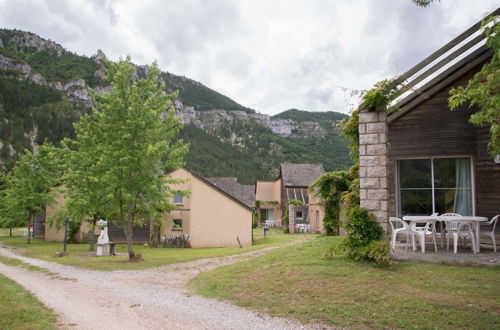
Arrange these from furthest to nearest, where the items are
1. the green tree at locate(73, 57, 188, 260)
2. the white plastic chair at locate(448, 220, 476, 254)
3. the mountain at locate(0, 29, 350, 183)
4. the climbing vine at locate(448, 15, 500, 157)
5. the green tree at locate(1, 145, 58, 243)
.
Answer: the mountain at locate(0, 29, 350, 183) → the green tree at locate(1, 145, 58, 243) → the green tree at locate(73, 57, 188, 260) → the white plastic chair at locate(448, 220, 476, 254) → the climbing vine at locate(448, 15, 500, 157)

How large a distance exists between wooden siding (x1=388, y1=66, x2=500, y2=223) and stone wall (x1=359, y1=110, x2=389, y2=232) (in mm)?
2266

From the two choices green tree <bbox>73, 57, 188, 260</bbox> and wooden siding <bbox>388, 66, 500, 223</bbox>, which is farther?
green tree <bbox>73, 57, 188, 260</bbox>

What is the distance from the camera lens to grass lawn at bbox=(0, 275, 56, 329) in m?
6.48

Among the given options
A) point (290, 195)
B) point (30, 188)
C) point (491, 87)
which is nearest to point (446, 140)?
point (491, 87)

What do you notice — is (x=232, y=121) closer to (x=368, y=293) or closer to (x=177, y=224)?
(x=177, y=224)

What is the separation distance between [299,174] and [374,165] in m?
37.6

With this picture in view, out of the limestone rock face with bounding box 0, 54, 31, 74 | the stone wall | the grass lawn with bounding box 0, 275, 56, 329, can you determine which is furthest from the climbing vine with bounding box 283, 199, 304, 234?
the limestone rock face with bounding box 0, 54, 31, 74

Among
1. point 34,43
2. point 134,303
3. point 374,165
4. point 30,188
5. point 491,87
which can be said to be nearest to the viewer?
point 491,87

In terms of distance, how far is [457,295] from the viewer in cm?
692

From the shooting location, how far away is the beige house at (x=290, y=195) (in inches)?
1574

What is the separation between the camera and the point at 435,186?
1284cm

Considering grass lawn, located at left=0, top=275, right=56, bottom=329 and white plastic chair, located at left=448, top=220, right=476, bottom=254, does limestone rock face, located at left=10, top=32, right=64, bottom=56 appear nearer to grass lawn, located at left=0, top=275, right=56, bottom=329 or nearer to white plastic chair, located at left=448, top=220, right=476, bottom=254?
grass lawn, located at left=0, top=275, right=56, bottom=329

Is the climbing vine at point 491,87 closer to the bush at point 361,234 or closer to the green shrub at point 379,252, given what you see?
the green shrub at point 379,252

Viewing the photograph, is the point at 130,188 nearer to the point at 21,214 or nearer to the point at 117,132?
the point at 117,132
